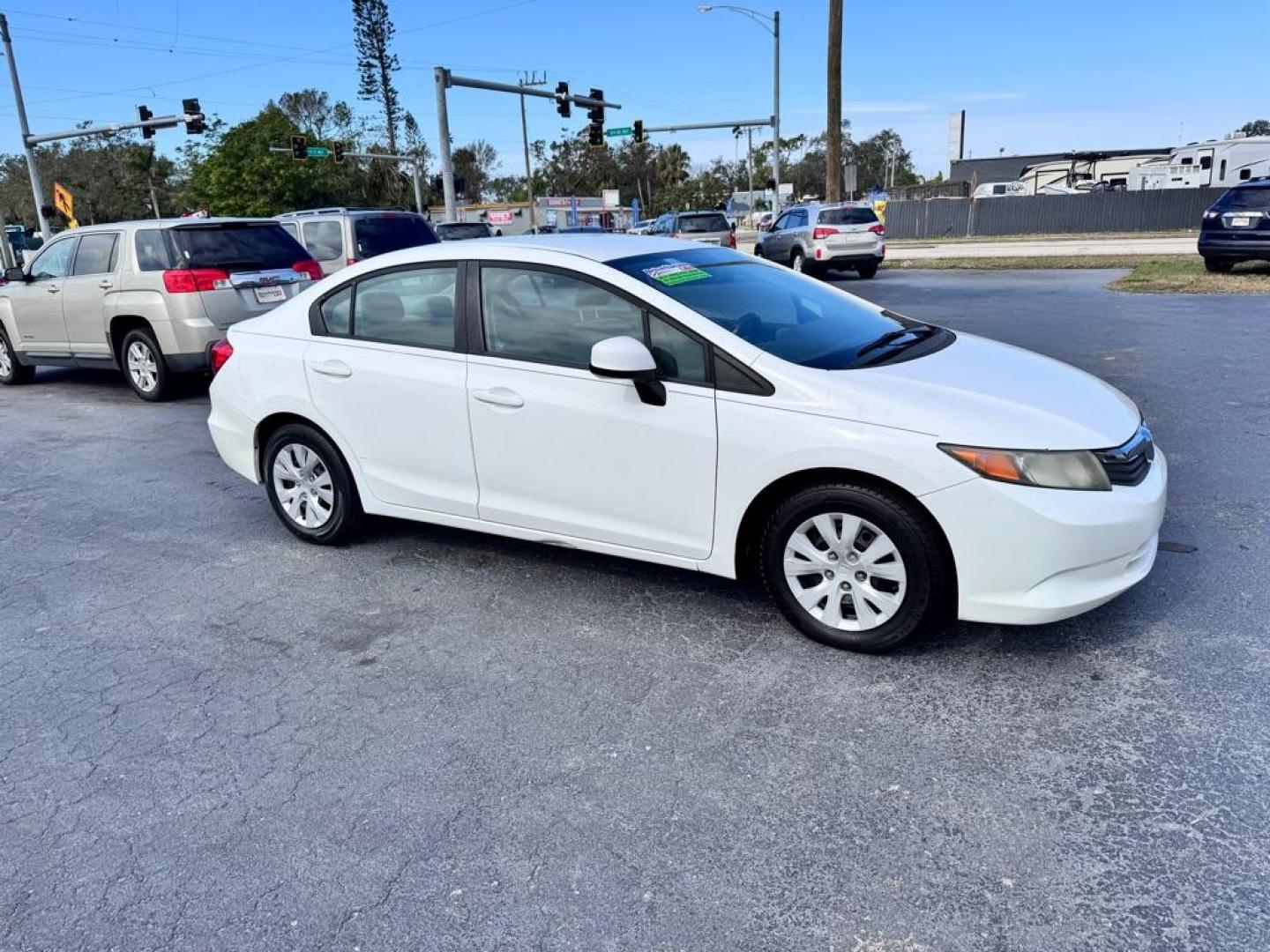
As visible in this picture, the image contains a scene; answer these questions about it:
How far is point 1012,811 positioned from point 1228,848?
0.55 metres

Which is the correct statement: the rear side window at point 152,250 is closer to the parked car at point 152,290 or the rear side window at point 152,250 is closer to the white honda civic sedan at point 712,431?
the parked car at point 152,290

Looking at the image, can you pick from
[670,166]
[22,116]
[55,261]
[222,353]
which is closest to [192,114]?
[22,116]

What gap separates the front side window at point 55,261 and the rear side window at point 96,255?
154mm

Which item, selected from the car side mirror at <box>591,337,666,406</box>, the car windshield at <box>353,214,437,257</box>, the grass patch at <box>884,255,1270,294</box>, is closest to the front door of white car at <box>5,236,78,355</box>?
the car windshield at <box>353,214,437,257</box>

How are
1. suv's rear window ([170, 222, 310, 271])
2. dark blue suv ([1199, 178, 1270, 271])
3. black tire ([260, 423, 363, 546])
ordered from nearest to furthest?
1. black tire ([260, 423, 363, 546])
2. suv's rear window ([170, 222, 310, 271])
3. dark blue suv ([1199, 178, 1270, 271])

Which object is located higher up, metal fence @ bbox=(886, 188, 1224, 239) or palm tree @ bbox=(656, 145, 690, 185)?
palm tree @ bbox=(656, 145, 690, 185)

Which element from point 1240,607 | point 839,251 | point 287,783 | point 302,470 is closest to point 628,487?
point 287,783

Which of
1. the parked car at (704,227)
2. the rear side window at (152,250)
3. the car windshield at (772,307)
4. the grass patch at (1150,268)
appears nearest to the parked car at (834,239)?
the parked car at (704,227)

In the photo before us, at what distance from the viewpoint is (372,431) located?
4734mm

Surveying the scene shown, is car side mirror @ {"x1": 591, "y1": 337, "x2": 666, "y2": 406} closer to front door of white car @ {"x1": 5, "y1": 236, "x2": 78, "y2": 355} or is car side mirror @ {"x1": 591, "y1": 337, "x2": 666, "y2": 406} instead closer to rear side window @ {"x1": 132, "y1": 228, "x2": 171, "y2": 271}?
rear side window @ {"x1": 132, "y1": 228, "x2": 171, "y2": 271}

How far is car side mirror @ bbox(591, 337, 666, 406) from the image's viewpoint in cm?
375

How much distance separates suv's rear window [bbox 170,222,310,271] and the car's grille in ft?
27.2

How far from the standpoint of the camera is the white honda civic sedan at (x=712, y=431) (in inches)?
134

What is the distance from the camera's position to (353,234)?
12266 mm
